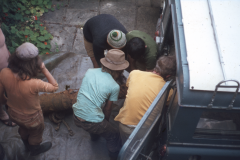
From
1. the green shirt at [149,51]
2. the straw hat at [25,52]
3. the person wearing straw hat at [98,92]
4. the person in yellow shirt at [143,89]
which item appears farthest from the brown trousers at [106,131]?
the green shirt at [149,51]

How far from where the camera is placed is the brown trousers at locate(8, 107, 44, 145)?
240 cm

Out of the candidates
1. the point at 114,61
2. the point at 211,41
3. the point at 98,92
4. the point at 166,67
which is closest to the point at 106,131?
the point at 98,92

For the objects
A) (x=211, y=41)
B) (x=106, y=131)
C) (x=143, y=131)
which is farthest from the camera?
(x=106, y=131)

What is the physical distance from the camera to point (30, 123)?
2.45m

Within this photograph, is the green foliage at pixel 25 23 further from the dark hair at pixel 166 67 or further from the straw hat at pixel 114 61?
the dark hair at pixel 166 67

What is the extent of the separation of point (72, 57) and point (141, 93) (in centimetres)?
257

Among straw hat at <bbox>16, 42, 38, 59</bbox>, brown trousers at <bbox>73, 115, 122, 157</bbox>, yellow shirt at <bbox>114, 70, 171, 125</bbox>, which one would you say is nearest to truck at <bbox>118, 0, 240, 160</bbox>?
yellow shirt at <bbox>114, 70, 171, 125</bbox>

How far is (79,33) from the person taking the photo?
527 centimetres

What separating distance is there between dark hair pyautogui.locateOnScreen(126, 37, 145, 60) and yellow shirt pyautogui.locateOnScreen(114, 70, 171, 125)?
2.45 ft

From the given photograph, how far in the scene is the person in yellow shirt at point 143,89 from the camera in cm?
225

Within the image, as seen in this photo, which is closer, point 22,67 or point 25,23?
point 22,67

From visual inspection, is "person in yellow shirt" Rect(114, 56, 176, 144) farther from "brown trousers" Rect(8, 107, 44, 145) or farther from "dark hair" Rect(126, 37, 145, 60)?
"brown trousers" Rect(8, 107, 44, 145)

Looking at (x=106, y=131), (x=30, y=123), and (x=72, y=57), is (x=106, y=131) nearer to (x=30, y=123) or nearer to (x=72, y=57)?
(x=30, y=123)

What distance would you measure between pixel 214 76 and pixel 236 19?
70 cm
